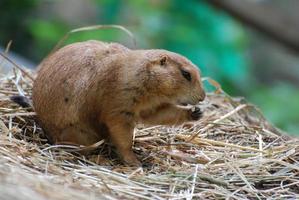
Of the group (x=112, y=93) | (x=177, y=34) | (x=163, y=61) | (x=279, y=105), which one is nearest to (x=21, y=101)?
(x=112, y=93)

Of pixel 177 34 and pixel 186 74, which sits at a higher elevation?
pixel 186 74

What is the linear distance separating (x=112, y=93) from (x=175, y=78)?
403 millimetres

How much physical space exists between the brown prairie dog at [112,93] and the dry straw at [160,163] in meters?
0.14

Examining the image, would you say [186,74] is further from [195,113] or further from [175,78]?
[195,113]

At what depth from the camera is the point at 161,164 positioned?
4.46 m

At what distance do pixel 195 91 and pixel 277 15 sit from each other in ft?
16.8

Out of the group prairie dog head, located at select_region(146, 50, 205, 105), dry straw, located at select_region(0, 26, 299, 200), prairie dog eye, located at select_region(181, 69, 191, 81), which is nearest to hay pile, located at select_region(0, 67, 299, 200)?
dry straw, located at select_region(0, 26, 299, 200)

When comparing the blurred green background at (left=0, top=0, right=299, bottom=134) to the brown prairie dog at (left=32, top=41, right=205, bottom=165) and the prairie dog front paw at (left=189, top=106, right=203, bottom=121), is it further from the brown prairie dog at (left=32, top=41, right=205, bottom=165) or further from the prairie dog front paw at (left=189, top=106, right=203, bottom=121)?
the brown prairie dog at (left=32, top=41, right=205, bottom=165)

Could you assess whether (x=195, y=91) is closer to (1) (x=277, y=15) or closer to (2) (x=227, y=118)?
(2) (x=227, y=118)

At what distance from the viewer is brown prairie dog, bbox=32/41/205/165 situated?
4414 mm

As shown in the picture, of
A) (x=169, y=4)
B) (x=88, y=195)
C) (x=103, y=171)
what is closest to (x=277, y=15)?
A: (x=169, y=4)

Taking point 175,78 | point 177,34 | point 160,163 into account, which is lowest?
point 160,163

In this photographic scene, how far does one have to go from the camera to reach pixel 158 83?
4434mm

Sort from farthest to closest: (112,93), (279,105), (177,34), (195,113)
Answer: (279,105)
(177,34)
(195,113)
(112,93)
